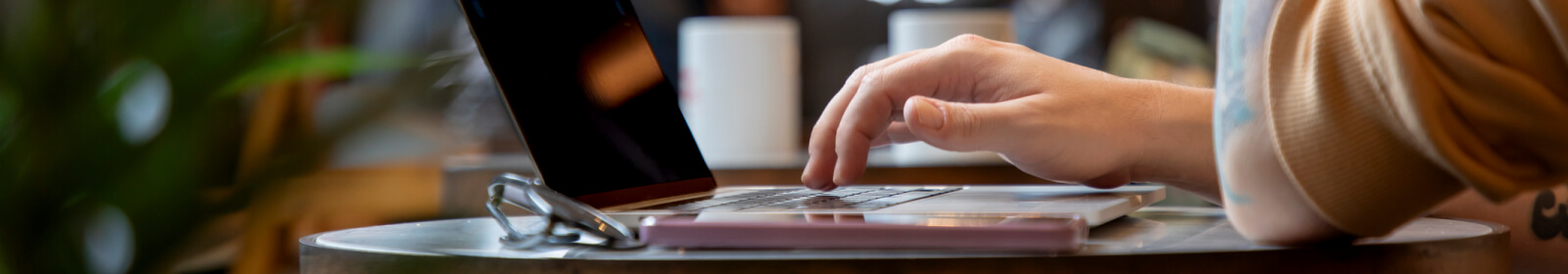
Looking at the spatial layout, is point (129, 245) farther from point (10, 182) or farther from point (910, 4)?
point (910, 4)

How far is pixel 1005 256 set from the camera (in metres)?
0.30

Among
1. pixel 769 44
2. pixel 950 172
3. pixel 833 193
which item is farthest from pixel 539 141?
pixel 769 44

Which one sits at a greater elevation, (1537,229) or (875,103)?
(875,103)

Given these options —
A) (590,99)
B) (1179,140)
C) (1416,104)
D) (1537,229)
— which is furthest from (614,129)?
(1537,229)

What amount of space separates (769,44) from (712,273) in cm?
122

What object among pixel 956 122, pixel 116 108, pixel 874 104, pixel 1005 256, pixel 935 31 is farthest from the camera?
pixel 935 31

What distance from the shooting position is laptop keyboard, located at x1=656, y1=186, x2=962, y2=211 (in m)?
0.48

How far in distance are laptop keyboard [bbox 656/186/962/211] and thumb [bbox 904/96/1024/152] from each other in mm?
40

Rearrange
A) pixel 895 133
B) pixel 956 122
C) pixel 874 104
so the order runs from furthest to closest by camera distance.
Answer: pixel 895 133
pixel 874 104
pixel 956 122

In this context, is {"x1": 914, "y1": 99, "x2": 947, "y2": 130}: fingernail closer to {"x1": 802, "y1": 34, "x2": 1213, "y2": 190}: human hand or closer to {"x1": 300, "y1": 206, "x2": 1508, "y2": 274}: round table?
{"x1": 802, "y1": 34, "x2": 1213, "y2": 190}: human hand

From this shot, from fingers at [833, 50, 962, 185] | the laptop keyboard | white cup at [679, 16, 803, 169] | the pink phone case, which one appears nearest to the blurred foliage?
the pink phone case

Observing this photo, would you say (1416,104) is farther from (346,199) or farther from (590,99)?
(590,99)

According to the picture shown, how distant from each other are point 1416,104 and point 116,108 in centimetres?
31

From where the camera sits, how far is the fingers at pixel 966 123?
0.48 m
